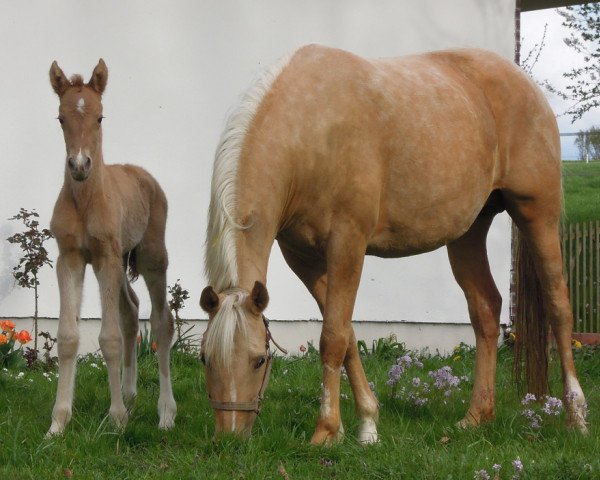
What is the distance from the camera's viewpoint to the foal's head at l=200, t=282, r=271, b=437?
4.12m

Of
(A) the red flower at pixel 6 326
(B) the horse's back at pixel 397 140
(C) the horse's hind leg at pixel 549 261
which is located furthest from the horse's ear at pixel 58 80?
(C) the horse's hind leg at pixel 549 261

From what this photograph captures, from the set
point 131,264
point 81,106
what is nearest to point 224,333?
point 81,106

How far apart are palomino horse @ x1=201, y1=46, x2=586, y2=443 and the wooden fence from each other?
341 cm

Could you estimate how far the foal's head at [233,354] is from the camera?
4.12 meters

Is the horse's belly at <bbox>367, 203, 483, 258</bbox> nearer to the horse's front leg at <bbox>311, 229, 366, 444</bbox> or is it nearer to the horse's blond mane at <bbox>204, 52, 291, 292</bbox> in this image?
the horse's front leg at <bbox>311, 229, 366, 444</bbox>

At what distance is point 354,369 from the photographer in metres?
5.24

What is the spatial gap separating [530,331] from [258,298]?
2.68 m

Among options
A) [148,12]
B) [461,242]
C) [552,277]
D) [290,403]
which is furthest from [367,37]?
[290,403]

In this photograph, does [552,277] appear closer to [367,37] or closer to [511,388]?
[511,388]

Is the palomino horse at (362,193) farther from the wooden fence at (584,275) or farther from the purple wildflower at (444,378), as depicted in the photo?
the wooden fence at (584,275)

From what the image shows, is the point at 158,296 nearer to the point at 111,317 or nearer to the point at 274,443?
the point at 111,317

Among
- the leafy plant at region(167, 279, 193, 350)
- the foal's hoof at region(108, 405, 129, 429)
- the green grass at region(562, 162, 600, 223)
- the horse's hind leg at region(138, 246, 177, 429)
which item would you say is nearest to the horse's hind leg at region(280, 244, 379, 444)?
the horse's hind leg at region(138, 246, 177, 429)

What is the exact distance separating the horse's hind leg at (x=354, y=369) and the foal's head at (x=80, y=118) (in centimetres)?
126

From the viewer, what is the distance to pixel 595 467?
410 cm
